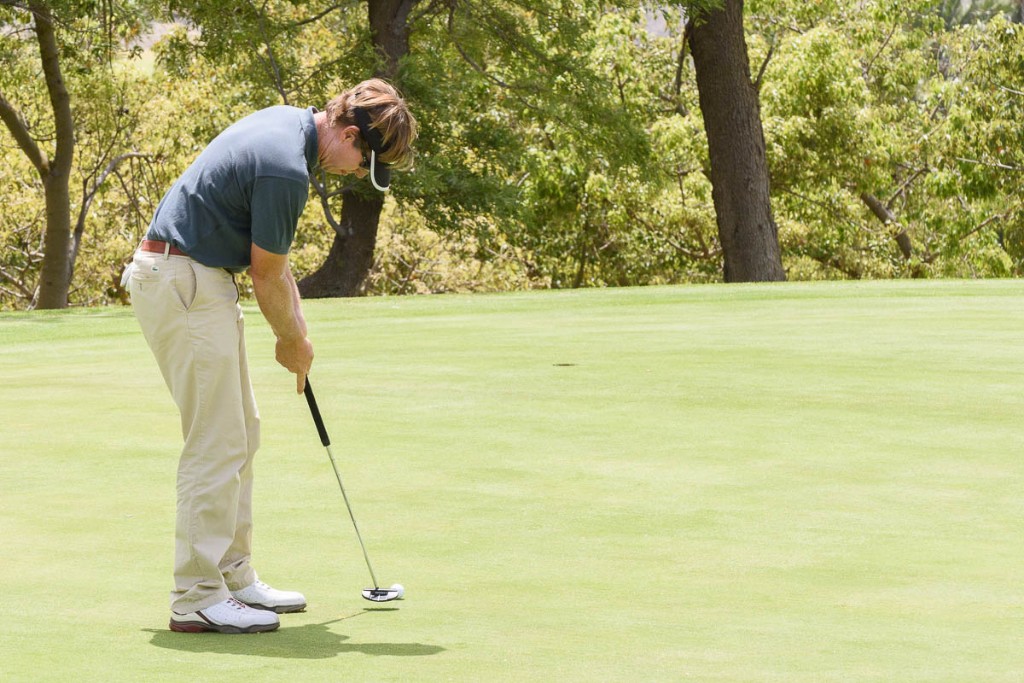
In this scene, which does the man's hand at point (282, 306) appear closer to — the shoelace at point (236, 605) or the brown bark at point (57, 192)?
the shoelace at point (236, 605)

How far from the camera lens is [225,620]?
14.8ft

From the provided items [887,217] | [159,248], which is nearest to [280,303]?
[159,248]

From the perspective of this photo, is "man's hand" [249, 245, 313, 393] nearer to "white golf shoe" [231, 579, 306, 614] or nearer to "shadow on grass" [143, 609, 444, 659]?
"white golf shoe" [231, 579, 306, 614]

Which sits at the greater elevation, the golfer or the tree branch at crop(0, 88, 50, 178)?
the tree branch at crop(0, 88, 50, 178)

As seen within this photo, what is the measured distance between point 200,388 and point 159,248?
43 cm

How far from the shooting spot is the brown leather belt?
184 inches

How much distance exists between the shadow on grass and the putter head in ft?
0.48

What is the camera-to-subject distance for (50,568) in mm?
5090

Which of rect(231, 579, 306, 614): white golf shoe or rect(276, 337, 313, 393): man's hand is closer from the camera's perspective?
rect(231, 579, 306, 614): white golf shoe

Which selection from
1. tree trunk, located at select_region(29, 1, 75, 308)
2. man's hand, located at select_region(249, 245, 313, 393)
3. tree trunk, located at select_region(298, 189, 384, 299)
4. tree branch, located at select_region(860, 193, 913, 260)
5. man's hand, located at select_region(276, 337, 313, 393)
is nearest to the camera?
man's hand, located at select_region(249, 245, 313, 393)

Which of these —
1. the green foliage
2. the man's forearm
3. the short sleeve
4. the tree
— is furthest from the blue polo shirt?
the green foliage

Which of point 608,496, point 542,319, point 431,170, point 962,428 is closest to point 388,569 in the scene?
point 608,496

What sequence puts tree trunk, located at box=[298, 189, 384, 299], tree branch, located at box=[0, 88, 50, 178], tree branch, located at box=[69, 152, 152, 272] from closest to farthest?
tree trunk, located at box=[298, 189, 384, 299] < tree branch, located at box=[0, 88, 50, 178] < tree branch, located at box=[69, 152, 152, 272]

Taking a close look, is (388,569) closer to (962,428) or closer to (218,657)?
(218,657)
